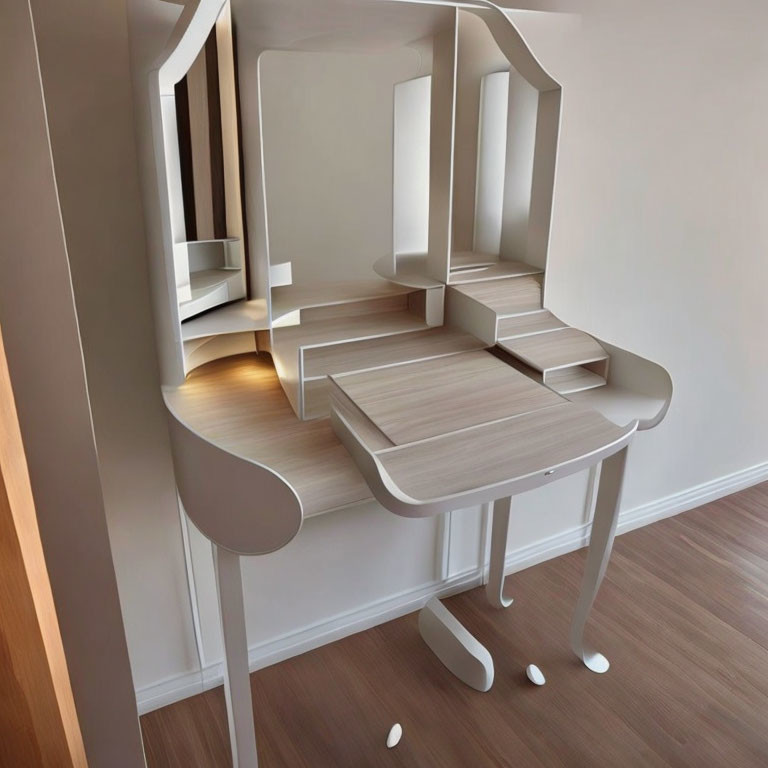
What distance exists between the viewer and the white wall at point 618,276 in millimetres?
1835

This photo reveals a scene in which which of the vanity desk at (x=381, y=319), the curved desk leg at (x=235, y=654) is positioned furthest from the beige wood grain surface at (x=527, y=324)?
the curved desk leg at (x=235, y=654)

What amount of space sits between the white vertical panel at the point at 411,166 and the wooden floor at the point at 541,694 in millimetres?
1185

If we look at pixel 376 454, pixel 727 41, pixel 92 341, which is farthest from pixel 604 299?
pixel 92 341

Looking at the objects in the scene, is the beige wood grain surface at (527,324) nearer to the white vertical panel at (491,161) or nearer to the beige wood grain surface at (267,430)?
the white vertical panel at (491,161)

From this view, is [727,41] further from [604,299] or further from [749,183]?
[604,299]

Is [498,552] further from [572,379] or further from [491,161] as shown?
[491,161]

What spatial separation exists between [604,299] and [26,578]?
1.90m

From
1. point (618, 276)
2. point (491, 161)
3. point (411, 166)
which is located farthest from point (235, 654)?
point (618, 276)

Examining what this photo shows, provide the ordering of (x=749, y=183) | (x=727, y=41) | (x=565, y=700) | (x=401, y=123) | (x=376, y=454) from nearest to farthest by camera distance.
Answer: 1. (x=376, y=454)
2. (x=401, y=123)
3. (x=565, y=700)
4. (x=727, y=41)
5. (x=749, y=183)

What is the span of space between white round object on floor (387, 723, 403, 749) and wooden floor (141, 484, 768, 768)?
16 millimetres

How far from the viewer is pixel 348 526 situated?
1962 mm

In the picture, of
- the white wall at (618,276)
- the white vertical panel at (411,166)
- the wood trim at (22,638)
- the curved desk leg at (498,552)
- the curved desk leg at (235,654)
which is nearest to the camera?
the wood trim at (22,638)

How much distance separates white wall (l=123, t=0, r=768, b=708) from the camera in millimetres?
1835

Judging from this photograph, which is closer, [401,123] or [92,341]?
[92,341]
